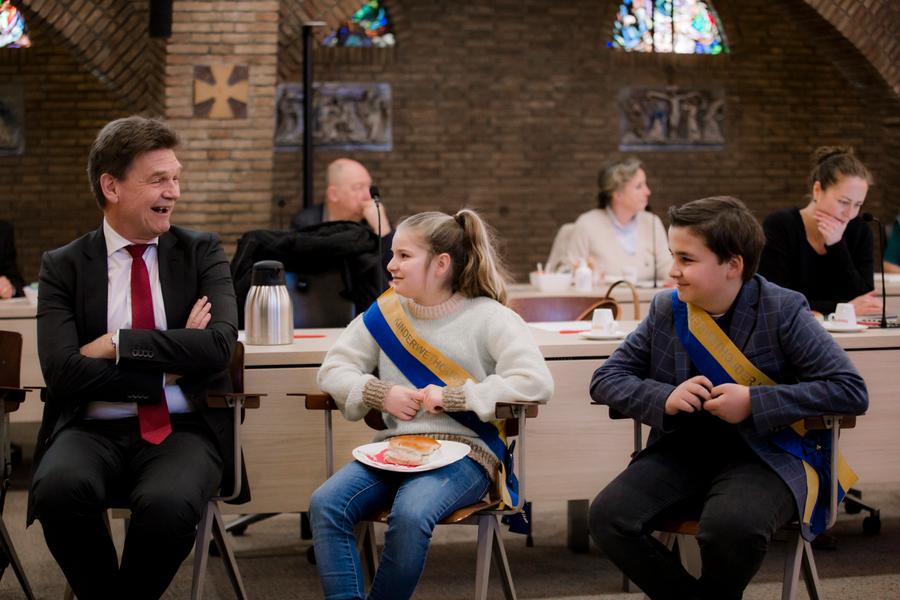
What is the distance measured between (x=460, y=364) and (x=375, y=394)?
25 cm

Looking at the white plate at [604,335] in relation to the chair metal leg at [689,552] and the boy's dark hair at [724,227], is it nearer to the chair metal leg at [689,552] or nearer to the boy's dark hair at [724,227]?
the chair metal leg at [689,552]

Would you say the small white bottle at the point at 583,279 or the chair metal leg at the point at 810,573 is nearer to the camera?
the chair metal leg at the point at 810,573

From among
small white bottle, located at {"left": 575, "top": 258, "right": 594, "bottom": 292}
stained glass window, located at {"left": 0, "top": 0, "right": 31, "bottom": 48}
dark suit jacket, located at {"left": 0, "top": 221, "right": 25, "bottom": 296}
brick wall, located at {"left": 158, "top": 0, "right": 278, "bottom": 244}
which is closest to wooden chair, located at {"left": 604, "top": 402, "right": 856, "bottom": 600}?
small white bottle, located at {"left": 575, "top": 258, "right": 594, "bottom": 292}

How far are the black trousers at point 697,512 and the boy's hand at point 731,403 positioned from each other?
0.17 metres

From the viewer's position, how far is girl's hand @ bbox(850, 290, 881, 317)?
4.86 meters

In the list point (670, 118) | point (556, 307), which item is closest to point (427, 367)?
point (556, 307)

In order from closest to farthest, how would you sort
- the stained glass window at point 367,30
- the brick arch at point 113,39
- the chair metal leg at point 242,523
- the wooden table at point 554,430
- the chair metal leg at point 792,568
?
the chair metal leg at point 792,568 < the wooden table at point 554,430 < the chair metal leg at point 242,523 < the brick arch at point 113,39 < the stained glass window at point 367,30

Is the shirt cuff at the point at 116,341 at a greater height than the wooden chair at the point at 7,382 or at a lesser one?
greater

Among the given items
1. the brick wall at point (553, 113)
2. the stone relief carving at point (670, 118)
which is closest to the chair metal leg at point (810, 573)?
the brick wall at point (553, 113)

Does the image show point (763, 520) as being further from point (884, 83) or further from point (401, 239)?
point (884, 83)

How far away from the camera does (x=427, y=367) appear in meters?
3.30

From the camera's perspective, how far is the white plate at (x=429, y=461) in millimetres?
3027

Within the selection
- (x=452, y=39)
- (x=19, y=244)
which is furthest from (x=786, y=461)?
(x=19, y=244)

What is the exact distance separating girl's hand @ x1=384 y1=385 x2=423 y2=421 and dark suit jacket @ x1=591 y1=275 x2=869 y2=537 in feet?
1.59
